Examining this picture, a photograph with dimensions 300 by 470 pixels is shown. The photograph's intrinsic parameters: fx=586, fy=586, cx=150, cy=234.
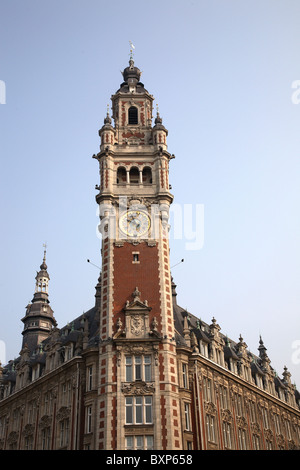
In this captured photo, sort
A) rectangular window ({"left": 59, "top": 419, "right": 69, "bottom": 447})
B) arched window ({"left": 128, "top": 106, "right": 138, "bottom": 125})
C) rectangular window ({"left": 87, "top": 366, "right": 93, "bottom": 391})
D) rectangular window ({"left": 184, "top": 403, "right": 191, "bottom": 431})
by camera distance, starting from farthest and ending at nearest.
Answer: arched window ({"left": 128, "top": 106, "right": 138, "bottom": 125}) < rectangular window ({"left": 59, "top": 419, "right": 69, "bottom": 447}) < rectangular window ({"left": 87, "top": 366, "right": 93, "bottom": 391}) < rectangular window ({"left": 184, "top": 403, "right": 191, "bottom": 431})

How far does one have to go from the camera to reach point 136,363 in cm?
5972

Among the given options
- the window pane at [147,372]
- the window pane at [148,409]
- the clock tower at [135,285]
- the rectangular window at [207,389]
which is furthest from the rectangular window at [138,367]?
the rectangular window at [207,389]

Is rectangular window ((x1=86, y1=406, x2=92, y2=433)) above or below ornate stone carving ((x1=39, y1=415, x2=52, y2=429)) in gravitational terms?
below

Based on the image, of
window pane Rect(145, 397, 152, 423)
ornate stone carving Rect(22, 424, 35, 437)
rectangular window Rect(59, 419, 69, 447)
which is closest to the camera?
window pane Rect(145, 397, 152, 423)

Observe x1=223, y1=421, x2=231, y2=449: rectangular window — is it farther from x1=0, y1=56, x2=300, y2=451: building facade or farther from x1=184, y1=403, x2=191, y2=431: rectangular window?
x1=184, y1=403, x2=191, y2=431: rectangular window

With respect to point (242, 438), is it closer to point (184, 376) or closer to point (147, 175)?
point (184, 376)

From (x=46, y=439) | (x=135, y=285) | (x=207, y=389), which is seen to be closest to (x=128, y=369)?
(x=135, y=285)

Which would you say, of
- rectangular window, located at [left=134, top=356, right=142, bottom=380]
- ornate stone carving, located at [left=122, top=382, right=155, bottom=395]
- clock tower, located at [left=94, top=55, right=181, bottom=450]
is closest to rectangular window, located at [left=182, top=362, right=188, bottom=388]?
clock tower, located at [left=94, top=55, right=181, bottom=450]

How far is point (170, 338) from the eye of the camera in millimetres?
61688

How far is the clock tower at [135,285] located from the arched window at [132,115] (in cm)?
14

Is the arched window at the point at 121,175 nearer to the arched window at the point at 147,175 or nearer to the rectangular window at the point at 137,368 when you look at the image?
the arched window at the point at 147,175

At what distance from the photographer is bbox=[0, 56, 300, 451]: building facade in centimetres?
5797

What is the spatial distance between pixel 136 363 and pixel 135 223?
1714 centimetres

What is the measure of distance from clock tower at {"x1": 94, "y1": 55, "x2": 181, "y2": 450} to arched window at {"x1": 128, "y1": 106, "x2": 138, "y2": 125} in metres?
0.14
